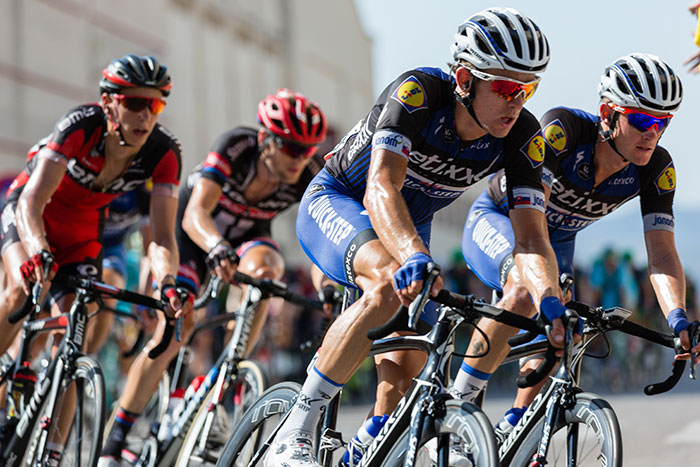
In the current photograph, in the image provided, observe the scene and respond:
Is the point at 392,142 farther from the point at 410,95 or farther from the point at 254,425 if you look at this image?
the point at 254,425

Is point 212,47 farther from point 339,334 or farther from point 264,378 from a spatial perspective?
point 339,334

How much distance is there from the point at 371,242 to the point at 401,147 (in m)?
0.39

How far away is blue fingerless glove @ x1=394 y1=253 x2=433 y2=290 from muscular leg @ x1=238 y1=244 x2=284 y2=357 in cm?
281

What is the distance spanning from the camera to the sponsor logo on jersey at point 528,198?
4352 mm

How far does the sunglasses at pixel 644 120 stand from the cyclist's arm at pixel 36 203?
9.94 ft

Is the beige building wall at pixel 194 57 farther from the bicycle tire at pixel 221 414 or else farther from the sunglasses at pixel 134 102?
the bicycle tire at pixel 221 414

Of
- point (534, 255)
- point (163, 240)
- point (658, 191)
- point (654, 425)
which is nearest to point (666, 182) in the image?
point (658, 191)

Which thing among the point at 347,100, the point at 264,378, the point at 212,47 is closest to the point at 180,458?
the point at 264,378

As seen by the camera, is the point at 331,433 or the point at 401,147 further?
the point at 331,433

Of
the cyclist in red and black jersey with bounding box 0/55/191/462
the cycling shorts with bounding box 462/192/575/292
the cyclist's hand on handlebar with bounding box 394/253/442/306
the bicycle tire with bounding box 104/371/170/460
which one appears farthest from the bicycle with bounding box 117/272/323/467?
the cyclist's hand on handlebar with bounding box 394/253/442/306

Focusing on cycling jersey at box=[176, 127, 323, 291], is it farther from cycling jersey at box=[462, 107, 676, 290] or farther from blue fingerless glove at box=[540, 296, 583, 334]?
blue fingerless glove at box=[540, 296, 583, 334]

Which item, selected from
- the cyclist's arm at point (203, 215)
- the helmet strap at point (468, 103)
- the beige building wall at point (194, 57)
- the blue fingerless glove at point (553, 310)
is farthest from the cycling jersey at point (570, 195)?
the beige building wall at point (194, 57)

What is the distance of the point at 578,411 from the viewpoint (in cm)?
376

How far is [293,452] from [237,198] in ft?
10.4
